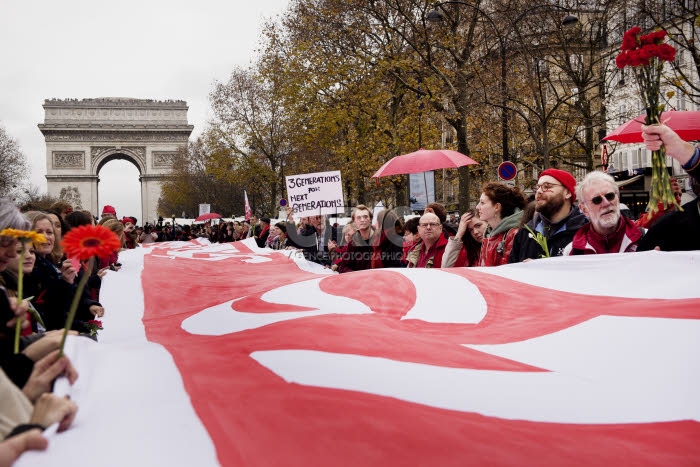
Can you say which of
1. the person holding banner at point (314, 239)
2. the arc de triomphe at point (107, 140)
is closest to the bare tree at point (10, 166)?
the arc de triomphe at point (107, 140)

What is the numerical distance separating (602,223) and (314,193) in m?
8.08

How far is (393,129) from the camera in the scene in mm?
26828

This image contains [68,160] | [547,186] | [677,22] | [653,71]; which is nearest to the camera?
[653,71]

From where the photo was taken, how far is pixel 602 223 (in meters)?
4.50

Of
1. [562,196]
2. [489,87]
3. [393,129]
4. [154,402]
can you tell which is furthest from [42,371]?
[393,129]

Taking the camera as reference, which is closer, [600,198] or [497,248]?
[600,198]

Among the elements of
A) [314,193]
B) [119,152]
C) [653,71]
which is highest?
[119,152]

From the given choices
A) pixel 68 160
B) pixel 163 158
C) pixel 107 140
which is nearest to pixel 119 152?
pixel 107 140

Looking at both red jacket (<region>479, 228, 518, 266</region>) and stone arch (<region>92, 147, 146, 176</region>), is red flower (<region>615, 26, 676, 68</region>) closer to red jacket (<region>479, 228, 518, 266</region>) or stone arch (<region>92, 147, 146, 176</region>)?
red jacket (<region>479, 228, 518, 266</region>)

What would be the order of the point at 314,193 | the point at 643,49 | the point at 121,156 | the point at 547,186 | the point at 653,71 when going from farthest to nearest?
the point at 121,156, the point at 314,193, the point at 547,186, the point at 653,71, the point at 643,49

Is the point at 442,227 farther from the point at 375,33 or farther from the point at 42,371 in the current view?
the point at 375,33

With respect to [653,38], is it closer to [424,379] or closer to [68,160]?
[424,379]

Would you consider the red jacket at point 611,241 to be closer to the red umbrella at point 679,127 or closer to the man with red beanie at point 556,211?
the man with red beanie at point 556,211

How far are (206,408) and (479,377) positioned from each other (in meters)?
0.97
